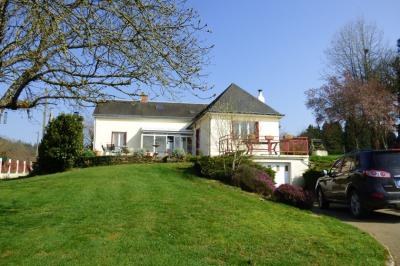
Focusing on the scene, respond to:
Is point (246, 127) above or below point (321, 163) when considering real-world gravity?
above

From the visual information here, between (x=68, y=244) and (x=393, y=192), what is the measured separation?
7783 millimetres

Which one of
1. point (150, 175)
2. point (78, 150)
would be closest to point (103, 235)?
point (150, 175)

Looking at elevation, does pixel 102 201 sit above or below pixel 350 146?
below

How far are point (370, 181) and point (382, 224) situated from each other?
1.09 metres

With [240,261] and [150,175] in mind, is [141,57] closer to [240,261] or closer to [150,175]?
[240,261]

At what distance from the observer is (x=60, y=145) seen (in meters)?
24.9

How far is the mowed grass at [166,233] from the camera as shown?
6555 mm

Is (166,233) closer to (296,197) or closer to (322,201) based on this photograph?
(296,197)

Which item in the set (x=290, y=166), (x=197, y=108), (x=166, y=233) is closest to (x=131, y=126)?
(x=197, y=108)

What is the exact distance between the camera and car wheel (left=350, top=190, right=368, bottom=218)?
11295 millimetres

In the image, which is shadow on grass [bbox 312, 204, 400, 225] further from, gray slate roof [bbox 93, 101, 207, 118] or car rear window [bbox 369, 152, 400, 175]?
gray slate roof [bbox 93, 101, 207, 118]

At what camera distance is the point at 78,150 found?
2534cm

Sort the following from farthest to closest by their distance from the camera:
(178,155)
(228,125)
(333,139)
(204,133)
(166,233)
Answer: (333,139)
(204,133)
(178,155)
(228,125)
(166,233)

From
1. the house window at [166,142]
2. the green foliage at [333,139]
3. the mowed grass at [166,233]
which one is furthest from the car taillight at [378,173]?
the green foliage at [333,139]
